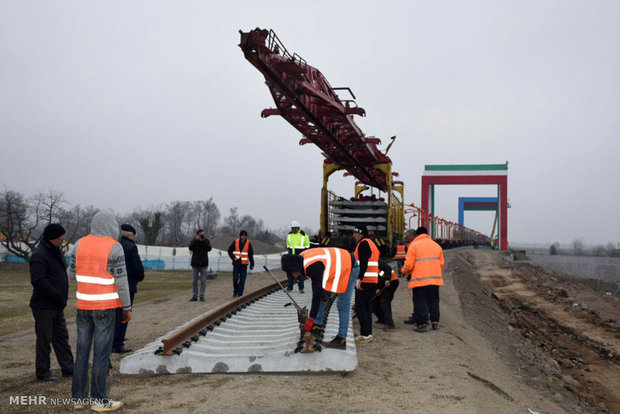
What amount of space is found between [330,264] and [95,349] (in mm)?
2361

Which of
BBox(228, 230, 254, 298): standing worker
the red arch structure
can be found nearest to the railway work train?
BBox(228, 230, 254, 298): standing worker

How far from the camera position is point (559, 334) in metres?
12.2

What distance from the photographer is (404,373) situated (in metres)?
5.29

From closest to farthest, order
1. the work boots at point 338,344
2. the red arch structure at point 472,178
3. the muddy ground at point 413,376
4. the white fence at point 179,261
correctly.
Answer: the muddy ground at point 413,376, the work boots at point 338,344, the white fence at point 179,261, the red arch structure at point 472,178

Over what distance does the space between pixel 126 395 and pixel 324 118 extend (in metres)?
7.87

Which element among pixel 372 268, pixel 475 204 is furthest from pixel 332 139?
pixel 475 204

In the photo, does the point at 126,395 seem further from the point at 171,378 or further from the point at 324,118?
the point at 324,118

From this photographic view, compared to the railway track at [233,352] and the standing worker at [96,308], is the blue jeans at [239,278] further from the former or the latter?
the standing worker at [96,308]

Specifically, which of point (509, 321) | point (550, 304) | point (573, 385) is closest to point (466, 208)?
point (550, 304)

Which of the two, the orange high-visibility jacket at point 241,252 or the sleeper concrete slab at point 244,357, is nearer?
the sleeper concrete slab at point 244,357

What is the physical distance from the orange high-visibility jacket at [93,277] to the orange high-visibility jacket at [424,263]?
191 inches

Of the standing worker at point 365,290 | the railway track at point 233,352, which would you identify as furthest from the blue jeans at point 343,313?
the standing worker at point 365,290

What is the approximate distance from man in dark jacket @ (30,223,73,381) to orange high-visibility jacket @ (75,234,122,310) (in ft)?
3.18

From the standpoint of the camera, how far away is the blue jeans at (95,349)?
13.5 ft
